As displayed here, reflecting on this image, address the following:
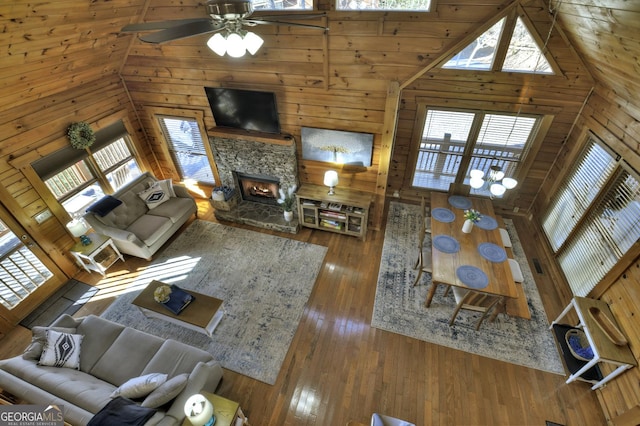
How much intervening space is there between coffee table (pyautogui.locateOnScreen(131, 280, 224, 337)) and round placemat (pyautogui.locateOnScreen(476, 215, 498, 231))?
145 inches

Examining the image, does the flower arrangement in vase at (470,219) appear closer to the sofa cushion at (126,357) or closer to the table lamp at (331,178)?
the table lamp at (331,178)

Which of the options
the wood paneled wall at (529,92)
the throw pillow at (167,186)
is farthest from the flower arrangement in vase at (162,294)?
the wood paneled wall at (529,92)

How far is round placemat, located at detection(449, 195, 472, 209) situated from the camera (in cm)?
436

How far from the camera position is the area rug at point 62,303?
3.98 m

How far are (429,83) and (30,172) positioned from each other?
5.75 metres

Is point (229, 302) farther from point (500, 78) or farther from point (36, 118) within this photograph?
point (500, 78)

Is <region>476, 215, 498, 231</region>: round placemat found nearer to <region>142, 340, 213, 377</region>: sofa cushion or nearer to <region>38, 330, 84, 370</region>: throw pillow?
<region>142, 340, 213, 377</region>: sofa cushion

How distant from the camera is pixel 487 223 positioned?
13.2ft

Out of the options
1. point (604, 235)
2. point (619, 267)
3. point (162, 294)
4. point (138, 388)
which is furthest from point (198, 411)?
point (604, 235)

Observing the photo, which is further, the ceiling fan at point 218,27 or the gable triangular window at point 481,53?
the gable triangular window at point 481,53

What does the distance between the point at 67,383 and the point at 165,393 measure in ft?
3.48

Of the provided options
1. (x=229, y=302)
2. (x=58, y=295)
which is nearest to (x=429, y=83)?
(x=229, y=302)

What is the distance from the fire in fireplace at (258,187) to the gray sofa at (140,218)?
0.98m

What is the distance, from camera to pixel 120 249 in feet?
15.6
